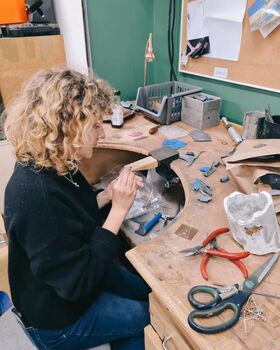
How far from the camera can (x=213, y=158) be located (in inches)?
45.4

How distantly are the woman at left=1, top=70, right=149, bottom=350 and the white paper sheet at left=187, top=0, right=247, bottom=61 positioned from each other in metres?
0.84

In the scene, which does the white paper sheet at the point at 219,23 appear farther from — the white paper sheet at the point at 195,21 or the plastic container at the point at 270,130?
the plastic container at the point at 270,130

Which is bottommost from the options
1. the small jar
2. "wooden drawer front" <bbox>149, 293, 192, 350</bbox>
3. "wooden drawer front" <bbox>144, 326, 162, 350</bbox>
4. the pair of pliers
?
"wooden drawer front" <bbox>144, 326, 162, 350</bbox>

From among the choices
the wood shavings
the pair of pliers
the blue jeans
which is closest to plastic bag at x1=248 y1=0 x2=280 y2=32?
the pair of pliers

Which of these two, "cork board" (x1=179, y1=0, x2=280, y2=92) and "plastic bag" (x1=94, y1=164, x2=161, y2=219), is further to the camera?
"cork board" (x1=179, y1=0, x2=280, y2=92)

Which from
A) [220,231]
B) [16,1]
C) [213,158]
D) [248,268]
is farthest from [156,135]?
[16,1]

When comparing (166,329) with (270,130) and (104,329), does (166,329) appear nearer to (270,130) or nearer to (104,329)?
(104,329)

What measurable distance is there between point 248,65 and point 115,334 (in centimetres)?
127

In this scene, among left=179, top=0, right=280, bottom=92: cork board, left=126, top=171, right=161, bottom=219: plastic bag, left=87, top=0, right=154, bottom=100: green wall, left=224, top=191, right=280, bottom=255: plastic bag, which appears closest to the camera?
left=224, top=191, right=280, bottom=255: plastic bag

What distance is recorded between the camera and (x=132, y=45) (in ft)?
6.00

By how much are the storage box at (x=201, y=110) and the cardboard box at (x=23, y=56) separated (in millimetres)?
795

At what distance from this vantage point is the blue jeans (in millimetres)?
837

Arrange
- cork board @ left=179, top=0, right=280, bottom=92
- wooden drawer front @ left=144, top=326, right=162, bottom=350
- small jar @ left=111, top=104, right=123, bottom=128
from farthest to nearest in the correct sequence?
small jar @ left=111, top=104, right=123, bottom=128 < cork board @ left=179, top=0, right=280, bottom=92 < wooden drawer front @ left=144, top=326, right=162, bottom=350

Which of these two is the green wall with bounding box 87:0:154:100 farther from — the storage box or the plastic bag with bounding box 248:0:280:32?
the plastic bag with bounding box 248:0:280:32
